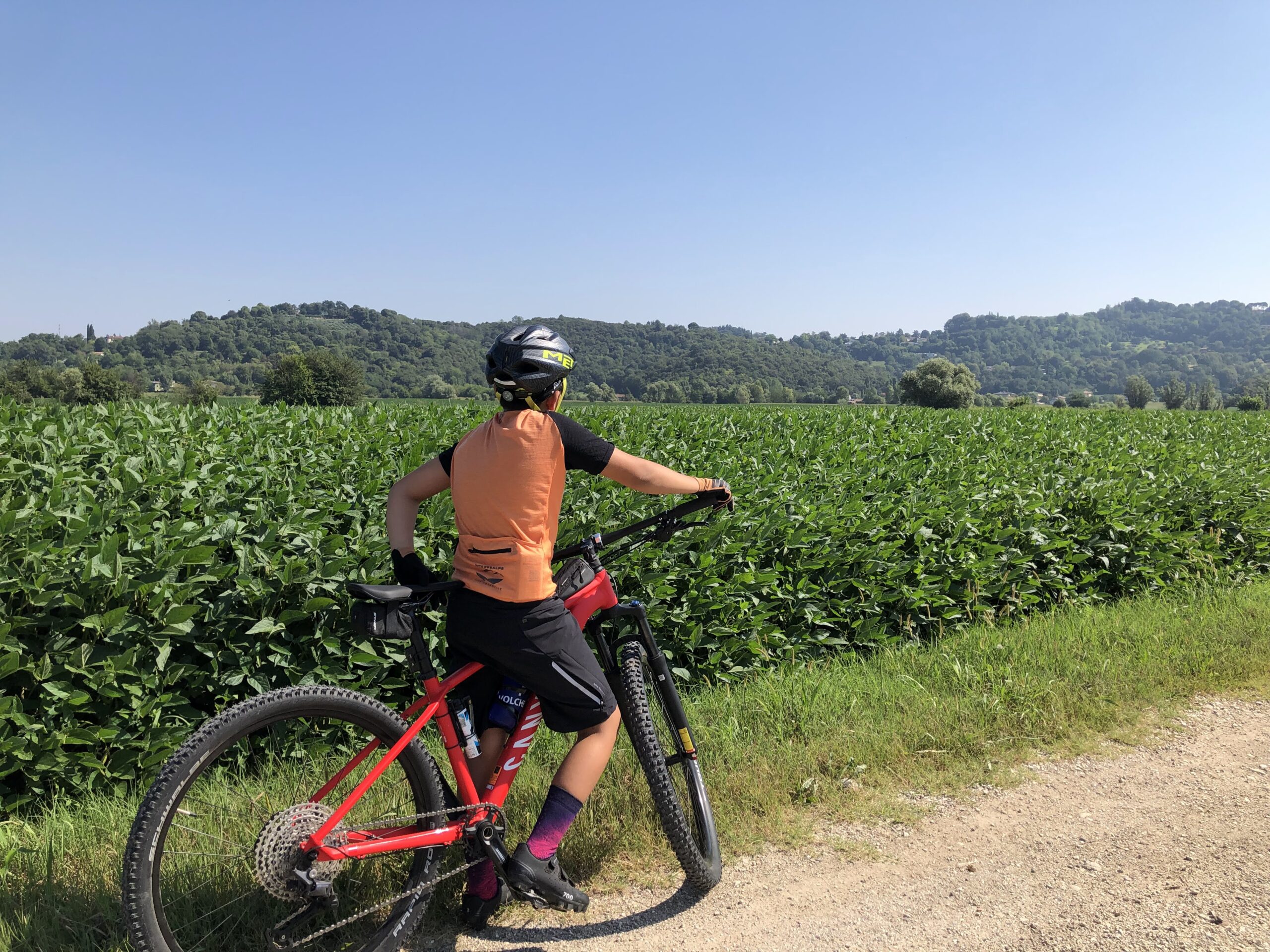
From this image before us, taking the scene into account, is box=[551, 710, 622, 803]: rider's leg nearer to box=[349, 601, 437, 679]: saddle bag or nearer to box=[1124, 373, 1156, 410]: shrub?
box=[349, 601, 437, 679]: saddle bag

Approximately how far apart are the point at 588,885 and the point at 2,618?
268 cm

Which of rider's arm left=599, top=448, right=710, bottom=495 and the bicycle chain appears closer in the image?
the bicycle chain

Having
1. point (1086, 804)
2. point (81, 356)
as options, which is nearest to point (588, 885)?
point (1086, 804)

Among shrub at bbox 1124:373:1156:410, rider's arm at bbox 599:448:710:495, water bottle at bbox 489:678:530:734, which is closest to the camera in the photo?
rider's arm at bbox 599:448:710:495

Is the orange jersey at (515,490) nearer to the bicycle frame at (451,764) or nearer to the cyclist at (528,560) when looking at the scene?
the cyclist at (528,560)

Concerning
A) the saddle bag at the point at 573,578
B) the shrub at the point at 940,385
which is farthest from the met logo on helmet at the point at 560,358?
the shrub at the point at 940,385

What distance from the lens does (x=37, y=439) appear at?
5.50m

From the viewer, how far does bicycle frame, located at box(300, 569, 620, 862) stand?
2.45 m

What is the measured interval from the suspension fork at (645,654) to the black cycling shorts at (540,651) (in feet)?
0.74

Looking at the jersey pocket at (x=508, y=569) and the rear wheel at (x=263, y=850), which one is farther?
the jersey pocket at (x=508, y=569)

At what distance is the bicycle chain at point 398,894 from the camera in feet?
8.09

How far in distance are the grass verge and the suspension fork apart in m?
0.60

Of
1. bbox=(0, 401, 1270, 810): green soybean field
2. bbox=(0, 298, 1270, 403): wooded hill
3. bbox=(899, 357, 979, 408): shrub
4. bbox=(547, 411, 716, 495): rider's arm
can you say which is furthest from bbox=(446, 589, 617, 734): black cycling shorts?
bbox=(899, 357, 979, 408): shrub

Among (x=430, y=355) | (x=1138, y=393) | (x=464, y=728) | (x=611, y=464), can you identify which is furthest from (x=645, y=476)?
(x=1138, y=393)
